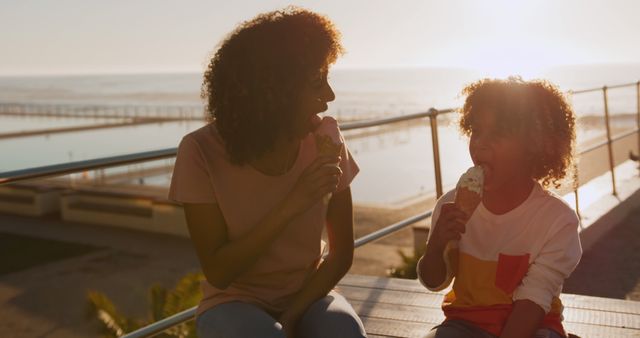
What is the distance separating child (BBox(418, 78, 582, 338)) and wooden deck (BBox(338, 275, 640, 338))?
721 mm

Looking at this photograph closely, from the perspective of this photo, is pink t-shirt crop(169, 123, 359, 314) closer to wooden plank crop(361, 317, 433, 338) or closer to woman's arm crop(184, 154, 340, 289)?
woman's arm crop(184, 154, 340, 289)

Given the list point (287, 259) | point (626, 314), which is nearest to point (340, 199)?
point (287, 259)

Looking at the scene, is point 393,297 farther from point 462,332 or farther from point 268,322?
point 268,322

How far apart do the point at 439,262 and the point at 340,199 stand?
0.34 metres

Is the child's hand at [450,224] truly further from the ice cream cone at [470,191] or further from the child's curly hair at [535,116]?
the child's curly hair at [535,116]

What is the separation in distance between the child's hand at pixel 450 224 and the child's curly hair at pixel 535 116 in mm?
233

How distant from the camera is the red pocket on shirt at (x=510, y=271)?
193 cm

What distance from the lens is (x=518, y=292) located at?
1.87 m

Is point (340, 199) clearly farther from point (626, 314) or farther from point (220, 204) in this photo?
point (626, 314)

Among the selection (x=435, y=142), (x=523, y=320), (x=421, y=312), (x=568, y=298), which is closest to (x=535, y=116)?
(x=523, y=320)

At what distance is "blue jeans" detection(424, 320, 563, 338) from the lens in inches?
75.1

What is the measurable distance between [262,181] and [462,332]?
646 millimetres

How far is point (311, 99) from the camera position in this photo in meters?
1.95

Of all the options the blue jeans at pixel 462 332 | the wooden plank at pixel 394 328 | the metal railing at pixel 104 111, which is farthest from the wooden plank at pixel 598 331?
the metal railing at pixel 104 111
